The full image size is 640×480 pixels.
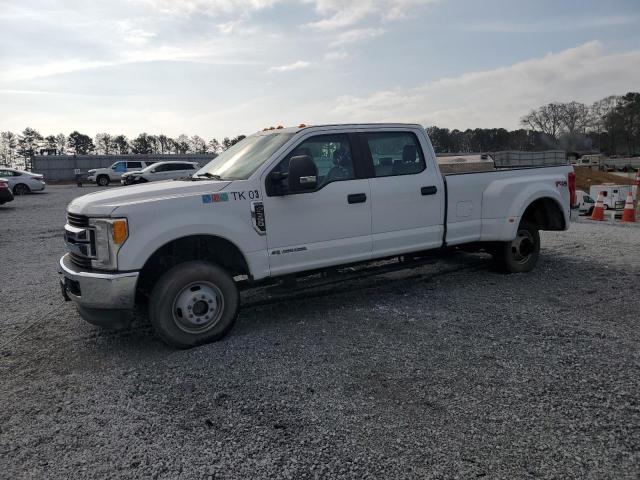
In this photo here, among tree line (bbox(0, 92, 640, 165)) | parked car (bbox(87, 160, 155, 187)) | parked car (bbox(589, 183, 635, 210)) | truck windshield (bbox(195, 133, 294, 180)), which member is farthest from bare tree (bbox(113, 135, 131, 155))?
truck windshield (bbox(195, 133, 294, 180))

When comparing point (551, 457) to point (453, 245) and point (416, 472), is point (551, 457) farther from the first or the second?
point (453, 245)

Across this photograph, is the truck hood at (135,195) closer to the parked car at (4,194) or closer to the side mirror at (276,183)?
the side mirror at (276,183)

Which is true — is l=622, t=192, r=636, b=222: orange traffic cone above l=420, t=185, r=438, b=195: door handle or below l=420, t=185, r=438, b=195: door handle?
below

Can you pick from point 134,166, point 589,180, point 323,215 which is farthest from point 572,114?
point 323,215

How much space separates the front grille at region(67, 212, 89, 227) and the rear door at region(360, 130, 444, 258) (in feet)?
9.17

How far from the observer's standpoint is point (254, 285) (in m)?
4.87

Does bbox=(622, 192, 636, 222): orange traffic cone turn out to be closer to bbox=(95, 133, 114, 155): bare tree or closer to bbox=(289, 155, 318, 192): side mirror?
bbox=(289, 155, 318, 192): side mirror

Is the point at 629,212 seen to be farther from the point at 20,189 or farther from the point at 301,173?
the point at 20,189

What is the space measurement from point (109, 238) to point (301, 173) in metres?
1.75

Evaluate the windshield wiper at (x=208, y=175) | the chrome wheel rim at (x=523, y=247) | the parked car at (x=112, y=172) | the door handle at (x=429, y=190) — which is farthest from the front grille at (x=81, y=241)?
the parked car at (x=112, y=172)

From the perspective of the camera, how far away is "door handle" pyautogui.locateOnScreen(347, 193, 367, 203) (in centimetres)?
509

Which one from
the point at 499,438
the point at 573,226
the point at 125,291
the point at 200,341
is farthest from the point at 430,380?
the point at 573,226

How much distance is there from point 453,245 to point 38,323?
4785 millimetres

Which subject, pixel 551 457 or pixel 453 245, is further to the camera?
pixel 453 245
